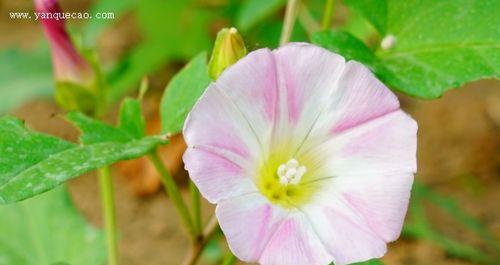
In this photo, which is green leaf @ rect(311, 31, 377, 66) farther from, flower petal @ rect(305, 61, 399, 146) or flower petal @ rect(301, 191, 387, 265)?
Result: flower petal @ rect(301, 191, 387, 265)

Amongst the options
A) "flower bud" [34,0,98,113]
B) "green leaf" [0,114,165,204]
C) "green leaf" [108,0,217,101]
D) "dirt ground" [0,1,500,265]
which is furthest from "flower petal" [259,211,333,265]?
"green leaf" [108,0,217,101]

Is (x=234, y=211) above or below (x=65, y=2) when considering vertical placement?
above

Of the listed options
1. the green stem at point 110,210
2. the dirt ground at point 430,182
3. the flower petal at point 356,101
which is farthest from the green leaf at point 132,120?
the dirt ground at point 430,182

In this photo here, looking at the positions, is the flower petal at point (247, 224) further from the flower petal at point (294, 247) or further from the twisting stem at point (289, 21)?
the twisting stem at point (289, 21)

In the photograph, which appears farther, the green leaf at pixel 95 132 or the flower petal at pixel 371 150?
the green leaf at pixel 95 132

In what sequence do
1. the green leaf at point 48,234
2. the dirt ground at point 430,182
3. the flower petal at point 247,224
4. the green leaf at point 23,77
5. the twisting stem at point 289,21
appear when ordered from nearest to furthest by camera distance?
the flower petal at point 247,224, the twisting stem at point 289,21, the green leaf at point 48,234, the dirt ground at point 430,182, the green leaf at point 23,77

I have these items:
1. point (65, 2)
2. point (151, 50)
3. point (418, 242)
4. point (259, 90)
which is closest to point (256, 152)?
point (259, 90)

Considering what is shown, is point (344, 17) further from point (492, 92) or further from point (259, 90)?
point (259, 90)
